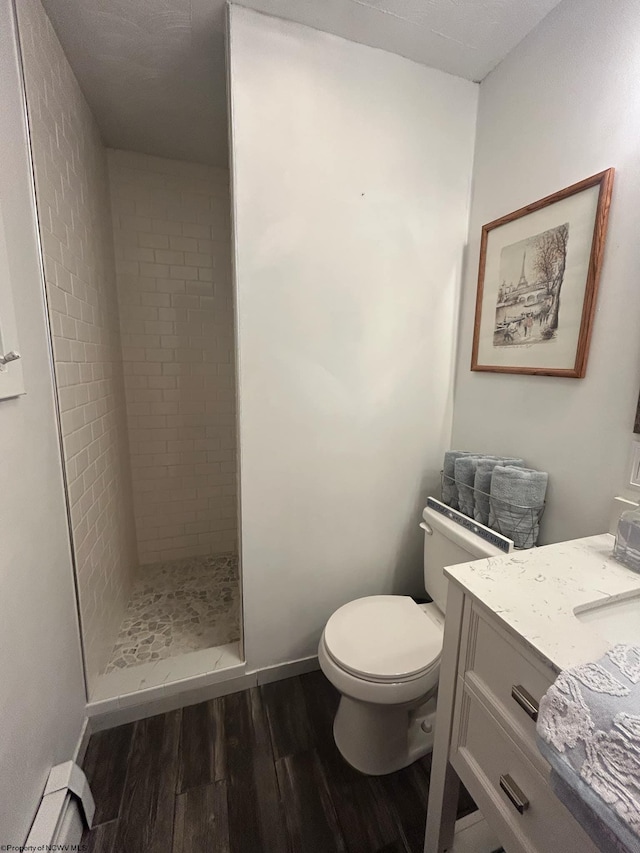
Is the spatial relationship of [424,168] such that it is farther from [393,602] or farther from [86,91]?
[393,602]

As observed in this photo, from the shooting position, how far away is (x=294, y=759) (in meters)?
1.21

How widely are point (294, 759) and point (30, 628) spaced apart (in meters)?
0.98

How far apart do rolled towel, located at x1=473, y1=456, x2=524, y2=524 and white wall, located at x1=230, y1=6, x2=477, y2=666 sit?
0.34 metres

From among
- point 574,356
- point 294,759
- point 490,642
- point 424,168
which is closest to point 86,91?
point 424,168

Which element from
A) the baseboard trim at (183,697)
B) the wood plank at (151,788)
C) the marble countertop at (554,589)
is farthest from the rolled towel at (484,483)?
the wood plank at (151,788)

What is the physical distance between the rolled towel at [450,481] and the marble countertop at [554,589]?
0.48 metres

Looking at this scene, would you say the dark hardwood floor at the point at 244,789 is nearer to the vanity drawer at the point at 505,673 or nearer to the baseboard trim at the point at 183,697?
the baseboard trim at the point at 183,697

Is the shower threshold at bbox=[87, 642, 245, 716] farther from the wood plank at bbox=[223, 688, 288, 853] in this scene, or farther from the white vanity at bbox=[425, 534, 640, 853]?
the white vanity at bbox=[425, 534, 640, 853]

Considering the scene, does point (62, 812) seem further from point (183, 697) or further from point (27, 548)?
point (27, 548)

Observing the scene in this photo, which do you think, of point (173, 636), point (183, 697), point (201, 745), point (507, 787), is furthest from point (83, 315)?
point (507, 787)

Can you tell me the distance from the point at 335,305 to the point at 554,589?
3.64 ft

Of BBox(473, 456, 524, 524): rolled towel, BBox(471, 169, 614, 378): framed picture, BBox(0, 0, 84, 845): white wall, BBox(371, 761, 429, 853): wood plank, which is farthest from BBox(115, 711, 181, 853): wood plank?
BBox(471, 169, 614, 378): framed picture

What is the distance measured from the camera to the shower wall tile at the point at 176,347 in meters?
1.99

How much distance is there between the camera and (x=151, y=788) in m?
1.12
